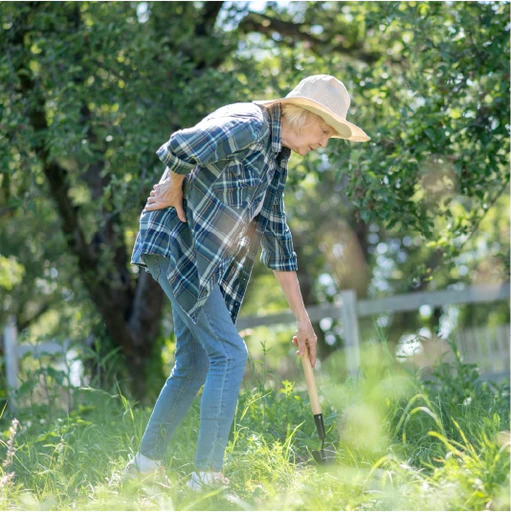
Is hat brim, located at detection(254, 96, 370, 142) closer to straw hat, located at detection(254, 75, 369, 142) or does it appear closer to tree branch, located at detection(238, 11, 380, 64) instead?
straw hat, located at detection(254, 75, 369, 142)

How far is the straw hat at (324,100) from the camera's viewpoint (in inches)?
116

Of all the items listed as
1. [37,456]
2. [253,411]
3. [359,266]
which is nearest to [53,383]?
[37,456]

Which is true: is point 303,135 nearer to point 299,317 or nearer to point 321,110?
point 321,110

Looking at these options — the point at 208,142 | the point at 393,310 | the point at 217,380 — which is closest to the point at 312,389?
the point at 217,380

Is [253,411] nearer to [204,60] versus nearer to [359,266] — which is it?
[204,60]

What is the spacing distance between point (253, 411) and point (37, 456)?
41.3 inches

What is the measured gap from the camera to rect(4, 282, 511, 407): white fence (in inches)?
267

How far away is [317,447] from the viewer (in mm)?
3293

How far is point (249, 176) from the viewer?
9.48ft

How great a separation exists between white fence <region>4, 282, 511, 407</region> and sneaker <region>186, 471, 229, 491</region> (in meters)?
3.67

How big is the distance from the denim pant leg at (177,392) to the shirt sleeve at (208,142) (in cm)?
65

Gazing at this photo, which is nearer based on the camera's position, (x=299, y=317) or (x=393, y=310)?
(x=299, y=317)

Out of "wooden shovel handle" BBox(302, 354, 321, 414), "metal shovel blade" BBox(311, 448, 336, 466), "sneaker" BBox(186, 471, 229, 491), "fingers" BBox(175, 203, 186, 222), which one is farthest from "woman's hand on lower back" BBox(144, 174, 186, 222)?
"metal shovel blade" BBox(311, 448, 336, 466)

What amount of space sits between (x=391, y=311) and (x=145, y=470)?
466cm
